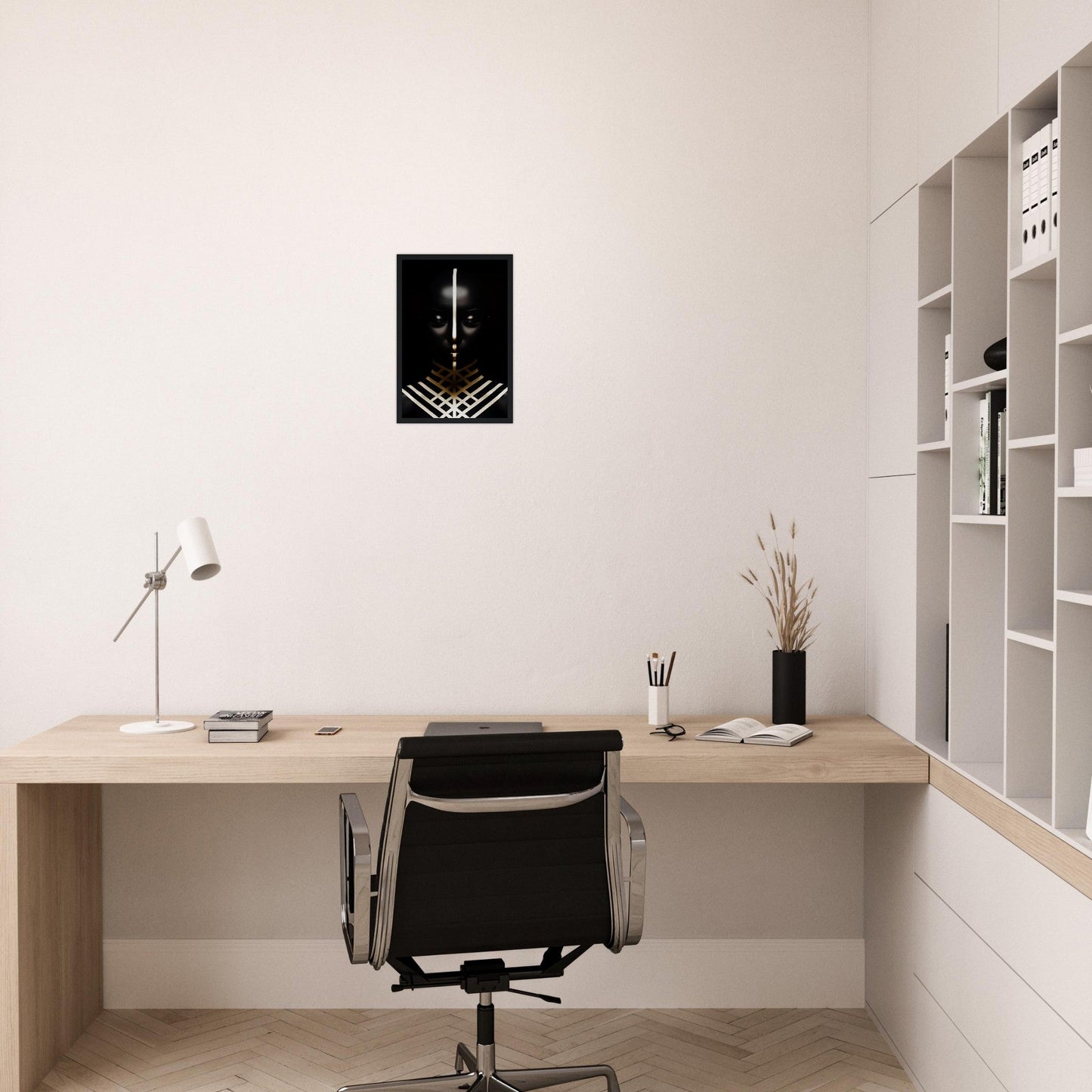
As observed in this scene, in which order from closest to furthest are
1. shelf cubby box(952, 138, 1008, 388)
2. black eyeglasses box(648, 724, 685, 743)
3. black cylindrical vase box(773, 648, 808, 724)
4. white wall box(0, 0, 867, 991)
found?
1. shelf cubby box(952, 138, 1008, 388)
2. black eyeglasses box(648, 724, 685, 743)
3. black cylindrical vase box(773, 648, 808, 724)
4. white wall box(0, 0, 867, 991)

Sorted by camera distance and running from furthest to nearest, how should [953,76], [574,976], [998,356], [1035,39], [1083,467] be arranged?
[574,976] → [953,76] → [998,356] → [1035,39] → [1083,467]

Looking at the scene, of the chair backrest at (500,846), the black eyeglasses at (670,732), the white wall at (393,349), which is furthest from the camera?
the white wall at (393,349)

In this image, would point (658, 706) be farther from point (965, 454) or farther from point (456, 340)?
point (456, 340)

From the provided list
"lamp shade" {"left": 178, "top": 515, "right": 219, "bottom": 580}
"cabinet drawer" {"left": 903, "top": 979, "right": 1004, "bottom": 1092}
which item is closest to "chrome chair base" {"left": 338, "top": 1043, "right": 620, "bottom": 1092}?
"cabinet drawer" {"left": 903, "top": 979, "right": 1004, "bottom": 1092}

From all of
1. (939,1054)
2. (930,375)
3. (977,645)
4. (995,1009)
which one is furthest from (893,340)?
(939,1054)

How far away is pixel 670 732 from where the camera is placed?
9.23 ft

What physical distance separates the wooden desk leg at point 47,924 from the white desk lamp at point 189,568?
0.28 meters

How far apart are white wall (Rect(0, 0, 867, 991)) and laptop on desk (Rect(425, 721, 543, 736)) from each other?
0.19 meters

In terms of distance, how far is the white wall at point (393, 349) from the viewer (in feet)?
10.1

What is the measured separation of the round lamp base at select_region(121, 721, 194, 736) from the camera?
110 inches

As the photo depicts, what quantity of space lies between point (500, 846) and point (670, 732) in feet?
2.76

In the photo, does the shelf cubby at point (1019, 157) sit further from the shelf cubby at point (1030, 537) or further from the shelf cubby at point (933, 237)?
the shelf cubby at point (933, 237)

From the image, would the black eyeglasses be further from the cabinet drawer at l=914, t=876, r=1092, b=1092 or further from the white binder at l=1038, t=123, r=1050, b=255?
the white binder at l=1038, t=123, r=1050, b=255

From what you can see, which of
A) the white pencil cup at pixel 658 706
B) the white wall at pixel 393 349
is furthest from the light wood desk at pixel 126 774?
the white wall at pixel 393 349
